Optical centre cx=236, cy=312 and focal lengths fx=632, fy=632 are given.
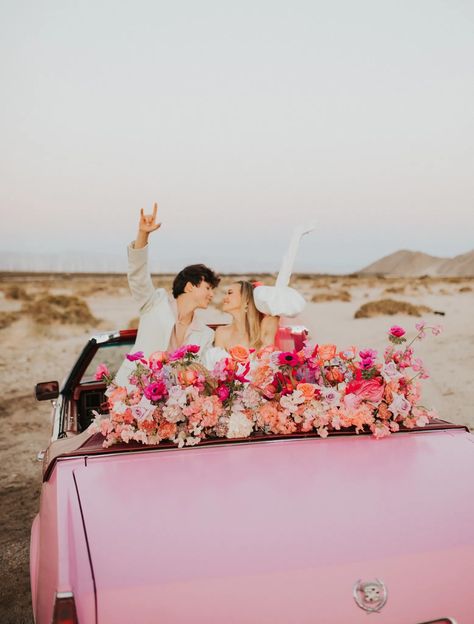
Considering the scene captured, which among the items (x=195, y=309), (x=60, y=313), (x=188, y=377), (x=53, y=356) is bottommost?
(x=53, y=356)

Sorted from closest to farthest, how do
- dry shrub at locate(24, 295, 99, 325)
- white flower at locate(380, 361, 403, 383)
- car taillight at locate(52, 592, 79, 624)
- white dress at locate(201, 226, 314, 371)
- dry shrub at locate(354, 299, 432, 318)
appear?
car taillight at locate(52, 592, 79, 624) < white flower at locate(380, 361, 403, 383) < white dress at locate(201, 226, 314, 371) < dry shrub at locate(24, 295, 99, 325) < dry shrub at locate(354, 299, 432, 318)

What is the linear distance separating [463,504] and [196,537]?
0.94 meters

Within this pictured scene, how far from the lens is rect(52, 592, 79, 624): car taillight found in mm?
1652

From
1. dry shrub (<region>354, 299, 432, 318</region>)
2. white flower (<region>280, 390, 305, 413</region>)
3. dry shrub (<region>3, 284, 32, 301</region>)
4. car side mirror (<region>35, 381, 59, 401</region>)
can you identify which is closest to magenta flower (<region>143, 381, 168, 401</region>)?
white flower (<region>280, 390, 305, 413</region>)

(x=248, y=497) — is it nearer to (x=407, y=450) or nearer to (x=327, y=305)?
(x=407, y=450)

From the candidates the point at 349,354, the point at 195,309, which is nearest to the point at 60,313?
the point at 195,309

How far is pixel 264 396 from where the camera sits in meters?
2.99

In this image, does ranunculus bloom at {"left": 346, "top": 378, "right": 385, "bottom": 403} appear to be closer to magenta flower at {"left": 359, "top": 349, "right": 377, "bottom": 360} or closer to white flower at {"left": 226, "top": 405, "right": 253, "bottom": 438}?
magenta flower at {"left": 359, "top": 349, "right": 377, "bottom": 360}

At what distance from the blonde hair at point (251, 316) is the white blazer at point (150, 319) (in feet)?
1.47

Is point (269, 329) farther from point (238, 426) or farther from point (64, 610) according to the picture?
point (64, 610)

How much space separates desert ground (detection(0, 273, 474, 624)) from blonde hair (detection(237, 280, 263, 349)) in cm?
103

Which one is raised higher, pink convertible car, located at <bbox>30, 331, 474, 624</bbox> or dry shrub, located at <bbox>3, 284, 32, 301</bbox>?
dry shrub, located at <bbox>3, 284, 32, 301</bbox>

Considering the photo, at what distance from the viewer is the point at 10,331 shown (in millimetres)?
21734

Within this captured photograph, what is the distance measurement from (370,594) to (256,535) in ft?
1.23
